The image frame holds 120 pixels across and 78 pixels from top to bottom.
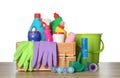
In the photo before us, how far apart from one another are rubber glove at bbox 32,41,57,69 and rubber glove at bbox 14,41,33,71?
3 centimetres

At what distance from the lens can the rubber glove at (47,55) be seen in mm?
1364

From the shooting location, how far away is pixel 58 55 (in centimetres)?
139

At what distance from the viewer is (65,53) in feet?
4.57

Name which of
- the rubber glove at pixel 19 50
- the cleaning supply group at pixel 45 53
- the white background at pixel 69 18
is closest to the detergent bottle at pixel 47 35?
the cleaning supply group at pixel 45 53

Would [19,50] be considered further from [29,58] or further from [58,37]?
[58,37]

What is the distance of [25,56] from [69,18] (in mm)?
880

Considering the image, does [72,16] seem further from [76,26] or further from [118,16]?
[118,16]

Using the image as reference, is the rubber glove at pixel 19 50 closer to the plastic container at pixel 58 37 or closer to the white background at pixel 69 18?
the plastic container at pixel 58 37

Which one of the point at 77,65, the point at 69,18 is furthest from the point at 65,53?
the point at 69,18

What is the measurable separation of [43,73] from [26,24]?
91 cm

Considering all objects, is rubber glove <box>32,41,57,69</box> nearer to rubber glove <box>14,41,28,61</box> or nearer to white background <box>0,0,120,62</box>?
rubber glove <box>14,41,28,61</box>

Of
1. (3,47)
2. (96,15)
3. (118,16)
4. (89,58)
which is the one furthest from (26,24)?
(89,58)

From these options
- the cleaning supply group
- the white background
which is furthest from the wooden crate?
the white background

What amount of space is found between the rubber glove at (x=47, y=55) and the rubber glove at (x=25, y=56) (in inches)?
1.1
